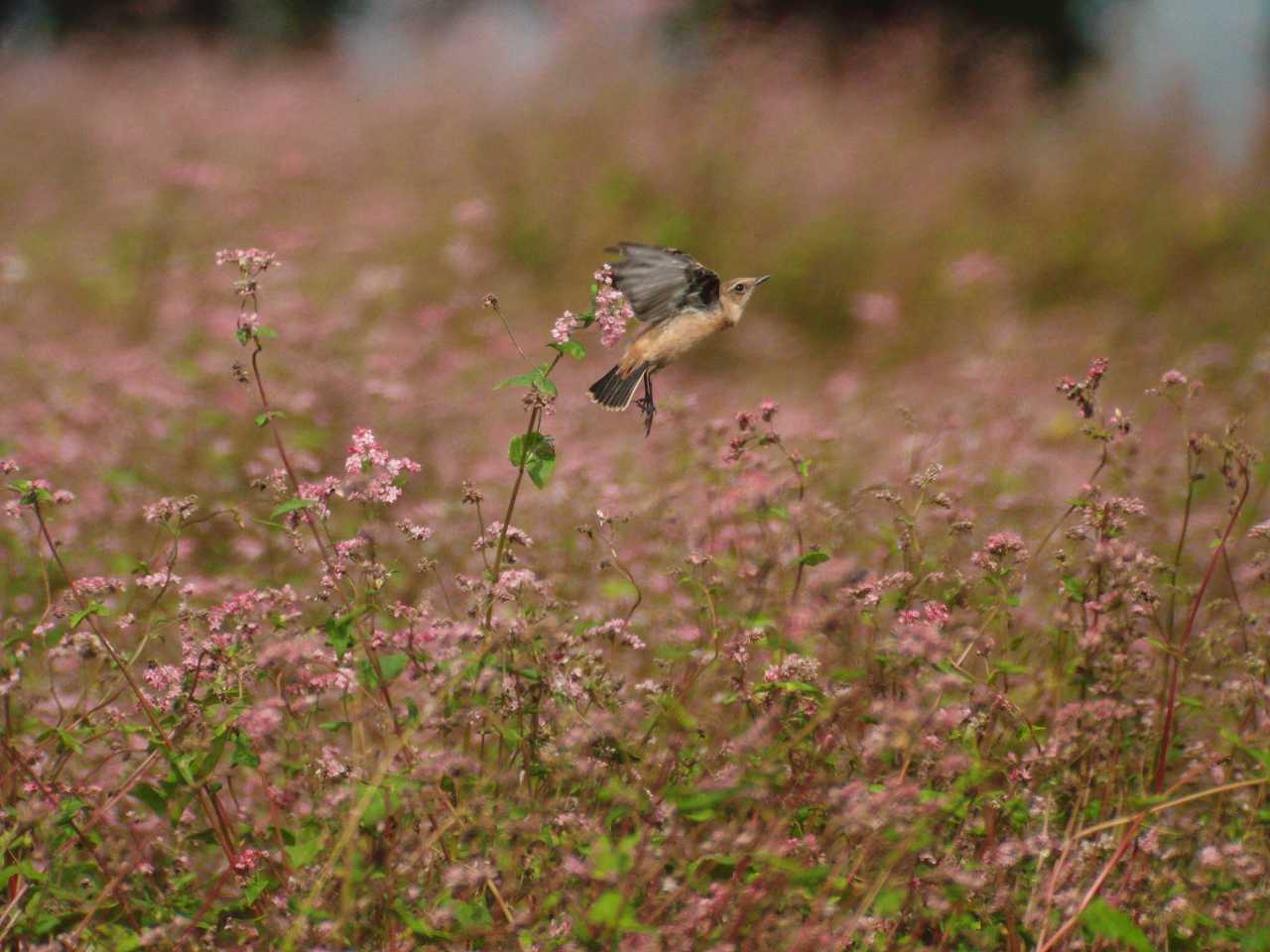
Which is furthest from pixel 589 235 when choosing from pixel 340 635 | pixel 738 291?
pixel 340 635

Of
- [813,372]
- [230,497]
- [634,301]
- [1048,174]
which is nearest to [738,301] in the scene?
[634,301]

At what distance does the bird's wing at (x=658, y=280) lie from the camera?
9.10 ft

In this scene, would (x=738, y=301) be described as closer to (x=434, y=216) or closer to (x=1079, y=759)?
(x=1079, y=759)

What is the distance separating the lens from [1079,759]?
2.54 m

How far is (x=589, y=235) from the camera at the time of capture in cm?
952

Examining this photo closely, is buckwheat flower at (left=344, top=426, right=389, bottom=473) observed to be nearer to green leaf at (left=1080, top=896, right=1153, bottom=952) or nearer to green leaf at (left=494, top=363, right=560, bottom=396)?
green leaf at (left=494, top=363, right=560, bottom=396)

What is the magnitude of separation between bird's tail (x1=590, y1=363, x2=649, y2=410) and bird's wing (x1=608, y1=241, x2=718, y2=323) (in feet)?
0.70

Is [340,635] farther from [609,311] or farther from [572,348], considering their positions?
[609,311]

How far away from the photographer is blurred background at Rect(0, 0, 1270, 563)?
5594 mm

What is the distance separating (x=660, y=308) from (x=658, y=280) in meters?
0.13

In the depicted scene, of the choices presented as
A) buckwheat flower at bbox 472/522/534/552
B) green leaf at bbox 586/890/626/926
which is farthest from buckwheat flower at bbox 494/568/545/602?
green leaf at bbox 586/890/626/926

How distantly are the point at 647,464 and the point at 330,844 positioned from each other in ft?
10.5

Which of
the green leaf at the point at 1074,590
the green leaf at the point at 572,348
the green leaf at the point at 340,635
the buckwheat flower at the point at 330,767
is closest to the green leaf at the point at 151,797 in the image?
the buckwheat flower at the point at 330,767

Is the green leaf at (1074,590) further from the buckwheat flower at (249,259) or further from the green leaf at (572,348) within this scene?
the buckwheat flower at (249,259)
